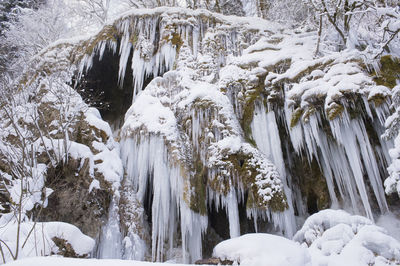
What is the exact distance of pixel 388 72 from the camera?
536cm

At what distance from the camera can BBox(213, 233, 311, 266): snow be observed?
2.72 meters

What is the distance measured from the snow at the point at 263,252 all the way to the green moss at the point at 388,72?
3.97 meters

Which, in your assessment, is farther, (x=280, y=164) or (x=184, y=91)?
(x=184, y=91)

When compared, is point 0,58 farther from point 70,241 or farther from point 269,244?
point 269,244

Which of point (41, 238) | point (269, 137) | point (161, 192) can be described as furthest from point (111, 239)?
point (269, 137)

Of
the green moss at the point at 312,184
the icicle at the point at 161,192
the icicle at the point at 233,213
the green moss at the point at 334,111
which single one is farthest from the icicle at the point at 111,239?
the green moss at the point at 334,111

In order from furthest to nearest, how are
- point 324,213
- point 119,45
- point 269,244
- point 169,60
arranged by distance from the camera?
point 119,45
point 169,60
point 324,213
point 269,244

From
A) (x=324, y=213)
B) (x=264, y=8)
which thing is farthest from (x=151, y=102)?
(x=264, y=8)

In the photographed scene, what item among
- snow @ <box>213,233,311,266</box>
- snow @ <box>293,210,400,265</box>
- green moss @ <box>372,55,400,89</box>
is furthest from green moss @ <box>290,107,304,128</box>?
snow @ <box>213,233,311,266</box>

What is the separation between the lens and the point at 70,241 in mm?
4211

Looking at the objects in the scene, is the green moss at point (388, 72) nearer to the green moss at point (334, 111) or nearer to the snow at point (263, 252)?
the green moss at point (334, 111)

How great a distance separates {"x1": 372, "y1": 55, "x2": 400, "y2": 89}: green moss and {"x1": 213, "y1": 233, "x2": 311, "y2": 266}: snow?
3975 mm

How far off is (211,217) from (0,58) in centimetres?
1266

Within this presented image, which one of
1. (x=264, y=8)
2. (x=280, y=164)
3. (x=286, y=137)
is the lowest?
(x=280, y=164)
